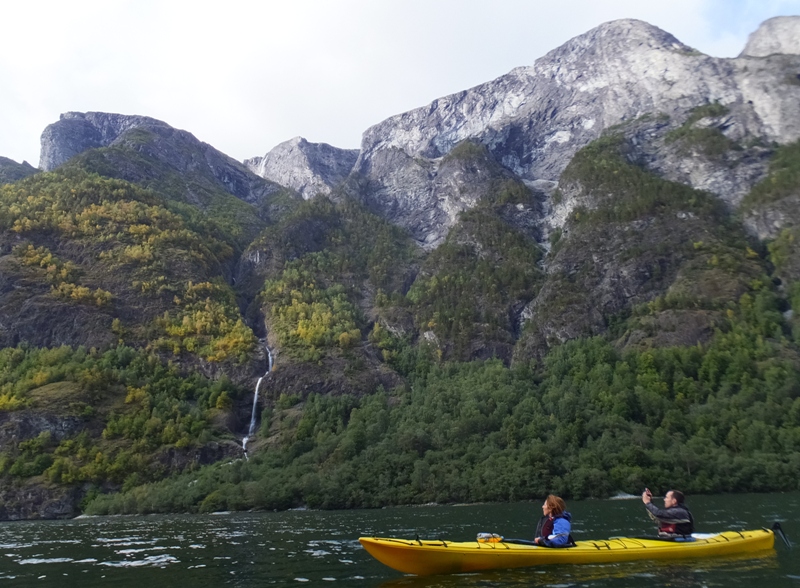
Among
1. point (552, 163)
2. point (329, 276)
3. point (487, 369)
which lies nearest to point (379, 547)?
point (487, 369)

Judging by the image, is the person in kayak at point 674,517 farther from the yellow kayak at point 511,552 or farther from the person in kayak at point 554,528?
the person in kayak at point 554,528

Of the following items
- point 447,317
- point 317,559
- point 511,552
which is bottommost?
point 317,559

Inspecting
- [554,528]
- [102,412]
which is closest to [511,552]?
[554,528]

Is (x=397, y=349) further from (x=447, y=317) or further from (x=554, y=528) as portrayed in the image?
(x=554, y=528)

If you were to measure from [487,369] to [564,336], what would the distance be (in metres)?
17.5

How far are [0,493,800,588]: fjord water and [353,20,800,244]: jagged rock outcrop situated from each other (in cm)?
12703

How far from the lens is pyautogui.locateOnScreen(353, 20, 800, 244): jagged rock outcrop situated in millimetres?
147750

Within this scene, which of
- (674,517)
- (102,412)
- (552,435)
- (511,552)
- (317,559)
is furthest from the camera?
(102,412)

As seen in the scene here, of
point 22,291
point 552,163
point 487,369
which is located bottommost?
point 487,369

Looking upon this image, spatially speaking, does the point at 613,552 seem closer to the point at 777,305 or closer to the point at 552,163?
the point at 777,305

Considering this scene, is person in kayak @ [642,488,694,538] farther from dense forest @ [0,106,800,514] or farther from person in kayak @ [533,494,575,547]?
dense forest @ [0,106,800,514]

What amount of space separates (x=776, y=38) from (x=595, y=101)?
49791mm

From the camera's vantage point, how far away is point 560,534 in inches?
793

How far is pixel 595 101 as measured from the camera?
179 metres
